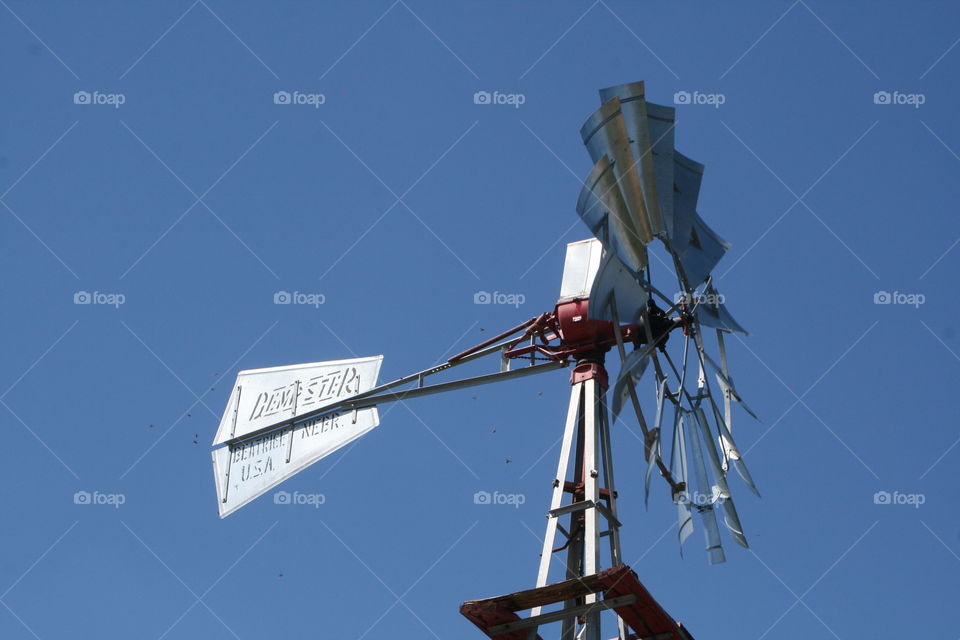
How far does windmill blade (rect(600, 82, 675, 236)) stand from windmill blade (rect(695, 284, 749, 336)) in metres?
1.23

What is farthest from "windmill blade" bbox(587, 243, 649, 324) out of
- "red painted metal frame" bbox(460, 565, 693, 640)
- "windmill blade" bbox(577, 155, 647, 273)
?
"red painted metal frame" bbox(460, 565, 693, 640)

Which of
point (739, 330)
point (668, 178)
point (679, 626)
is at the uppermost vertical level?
point (668, 178)

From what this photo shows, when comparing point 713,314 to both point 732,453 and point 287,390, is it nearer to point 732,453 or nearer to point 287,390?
point 732,453

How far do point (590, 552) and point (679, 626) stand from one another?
124 cm

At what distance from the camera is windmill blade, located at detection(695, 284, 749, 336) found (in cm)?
1571

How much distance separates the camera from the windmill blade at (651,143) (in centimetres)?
1393

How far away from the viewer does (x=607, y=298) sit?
49.4ft

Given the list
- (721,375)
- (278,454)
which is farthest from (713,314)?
(278,454)

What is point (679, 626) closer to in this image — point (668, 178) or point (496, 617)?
point (496, 617)

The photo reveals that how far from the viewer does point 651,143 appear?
1430 centimetres

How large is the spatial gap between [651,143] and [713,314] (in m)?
2.59

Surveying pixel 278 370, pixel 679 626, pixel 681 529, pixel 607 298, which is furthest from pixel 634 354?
pixel 278 370

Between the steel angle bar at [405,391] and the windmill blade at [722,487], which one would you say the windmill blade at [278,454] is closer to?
the steel angle bar at [405,391]

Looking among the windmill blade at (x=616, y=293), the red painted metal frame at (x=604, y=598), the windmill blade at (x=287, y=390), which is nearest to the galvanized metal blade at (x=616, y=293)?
the windmill blade at (x=616, y=293)
